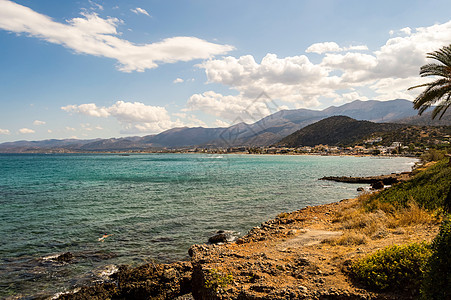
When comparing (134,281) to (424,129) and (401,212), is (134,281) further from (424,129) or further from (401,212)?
(424,129)

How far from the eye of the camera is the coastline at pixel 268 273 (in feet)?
20.6

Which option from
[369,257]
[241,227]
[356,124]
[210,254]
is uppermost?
[356,124]

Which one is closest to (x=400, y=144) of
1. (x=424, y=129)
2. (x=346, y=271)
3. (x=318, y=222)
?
(x=424, y=129)

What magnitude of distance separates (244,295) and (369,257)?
335 centimetres

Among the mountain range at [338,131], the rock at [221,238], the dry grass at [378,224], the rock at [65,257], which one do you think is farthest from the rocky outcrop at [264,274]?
the mountain range at [338,131]

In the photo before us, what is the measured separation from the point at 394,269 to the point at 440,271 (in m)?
1.49

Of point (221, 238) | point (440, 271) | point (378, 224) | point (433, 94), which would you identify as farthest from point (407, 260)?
point (433, 94)

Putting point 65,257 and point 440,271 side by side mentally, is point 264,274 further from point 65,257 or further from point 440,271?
point 65,257

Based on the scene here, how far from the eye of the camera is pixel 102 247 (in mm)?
13164

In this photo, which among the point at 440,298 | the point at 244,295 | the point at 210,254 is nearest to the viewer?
the point at 440,298

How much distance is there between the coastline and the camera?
247 inches

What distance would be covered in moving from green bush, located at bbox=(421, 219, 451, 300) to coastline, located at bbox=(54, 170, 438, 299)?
1083 millimetres

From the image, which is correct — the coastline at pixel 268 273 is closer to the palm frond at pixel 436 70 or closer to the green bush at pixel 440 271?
the green bush at pixel 440 271

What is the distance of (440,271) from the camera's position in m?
4.55
